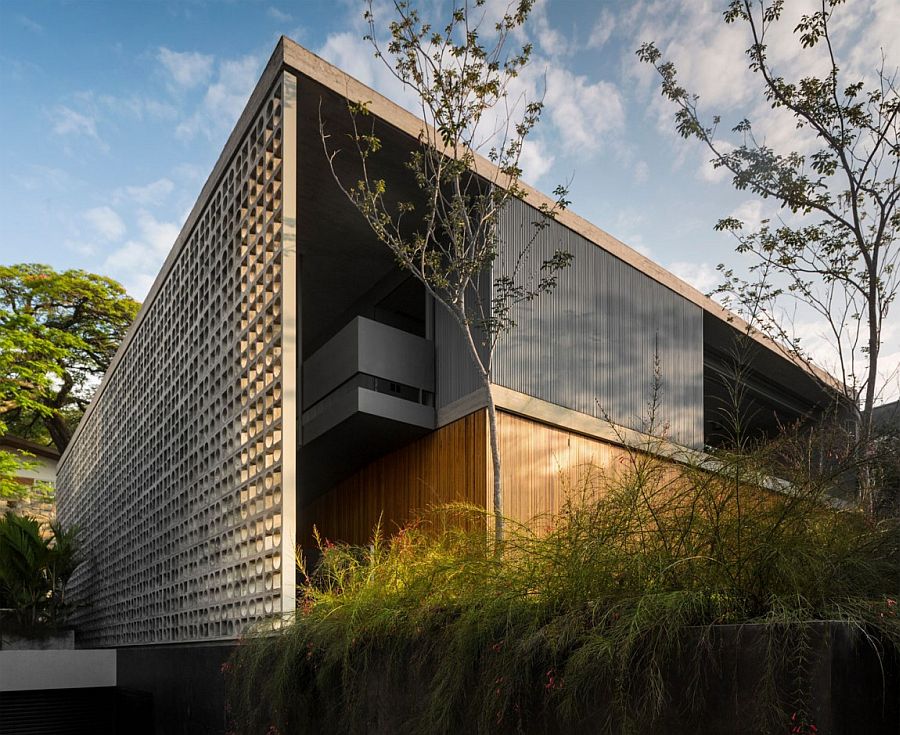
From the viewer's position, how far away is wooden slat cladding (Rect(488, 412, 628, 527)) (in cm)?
800

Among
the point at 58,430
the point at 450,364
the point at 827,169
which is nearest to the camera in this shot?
the point at 827,169

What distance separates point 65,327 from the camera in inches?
848

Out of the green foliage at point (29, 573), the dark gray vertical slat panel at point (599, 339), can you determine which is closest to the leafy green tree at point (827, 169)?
the dark gray vertical slat panel at point (599, 339)

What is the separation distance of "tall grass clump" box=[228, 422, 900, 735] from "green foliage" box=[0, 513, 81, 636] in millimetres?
9885

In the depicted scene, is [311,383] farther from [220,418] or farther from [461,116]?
[461,116]

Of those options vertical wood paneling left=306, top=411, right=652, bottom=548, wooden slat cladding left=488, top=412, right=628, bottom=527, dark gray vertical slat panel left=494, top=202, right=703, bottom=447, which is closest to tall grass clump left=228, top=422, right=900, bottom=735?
vertical wood paneling left=306, top=411, right=652, bottom=548

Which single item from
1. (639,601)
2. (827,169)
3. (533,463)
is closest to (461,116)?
(827,169)

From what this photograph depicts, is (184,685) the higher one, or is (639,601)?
(639,601)

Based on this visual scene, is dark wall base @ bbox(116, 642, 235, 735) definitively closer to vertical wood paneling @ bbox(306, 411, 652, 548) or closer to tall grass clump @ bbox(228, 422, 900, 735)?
vertical wood paneling @ bbox(306, 411, 652, 548)

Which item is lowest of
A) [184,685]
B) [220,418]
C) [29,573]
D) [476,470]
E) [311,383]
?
[184,685]

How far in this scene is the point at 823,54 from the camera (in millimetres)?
4926

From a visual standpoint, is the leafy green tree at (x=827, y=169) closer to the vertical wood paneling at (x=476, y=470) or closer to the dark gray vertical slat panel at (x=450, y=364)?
the vertical wood paneling at (x=476, y=470)

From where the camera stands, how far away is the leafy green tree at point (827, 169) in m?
4.71

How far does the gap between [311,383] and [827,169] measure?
6.40 metres
